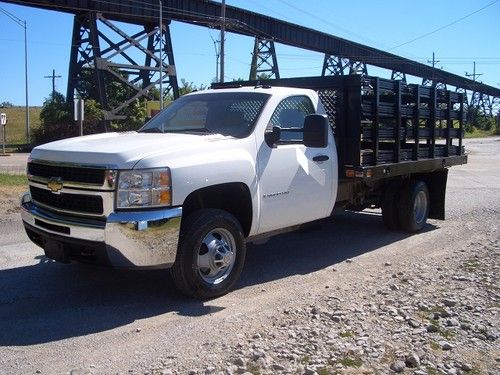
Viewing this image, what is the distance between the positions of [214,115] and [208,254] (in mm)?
1731

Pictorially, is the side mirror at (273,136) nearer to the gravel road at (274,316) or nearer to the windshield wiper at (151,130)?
the windshield wiper at (151,130)

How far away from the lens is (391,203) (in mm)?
8688

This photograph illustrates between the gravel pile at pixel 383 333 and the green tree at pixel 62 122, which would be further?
the green tree at pixel 62 122

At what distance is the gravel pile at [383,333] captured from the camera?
3.85 m

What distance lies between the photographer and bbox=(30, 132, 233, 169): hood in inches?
185

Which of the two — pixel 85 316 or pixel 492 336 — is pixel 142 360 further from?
pixel 492 336

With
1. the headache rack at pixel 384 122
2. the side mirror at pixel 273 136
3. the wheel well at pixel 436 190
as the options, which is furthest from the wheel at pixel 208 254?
the wheel well at pixel 436 190

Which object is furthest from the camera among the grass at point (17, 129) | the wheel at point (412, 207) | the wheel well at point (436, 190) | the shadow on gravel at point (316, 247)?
the grass at point (17, 129)

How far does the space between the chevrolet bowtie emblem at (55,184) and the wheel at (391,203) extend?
526 cm

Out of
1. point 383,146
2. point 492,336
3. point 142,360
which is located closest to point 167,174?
point 142,360

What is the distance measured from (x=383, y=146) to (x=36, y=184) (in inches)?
186

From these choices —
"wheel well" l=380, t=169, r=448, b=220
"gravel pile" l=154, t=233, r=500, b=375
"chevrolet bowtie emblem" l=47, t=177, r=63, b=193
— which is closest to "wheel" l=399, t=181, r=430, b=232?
"wheel well" l=380, t=169, r=448, b=220

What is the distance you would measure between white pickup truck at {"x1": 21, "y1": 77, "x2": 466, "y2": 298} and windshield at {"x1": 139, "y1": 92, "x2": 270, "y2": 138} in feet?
0.05

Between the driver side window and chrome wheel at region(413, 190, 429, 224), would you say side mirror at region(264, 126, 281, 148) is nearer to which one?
the driver side window
